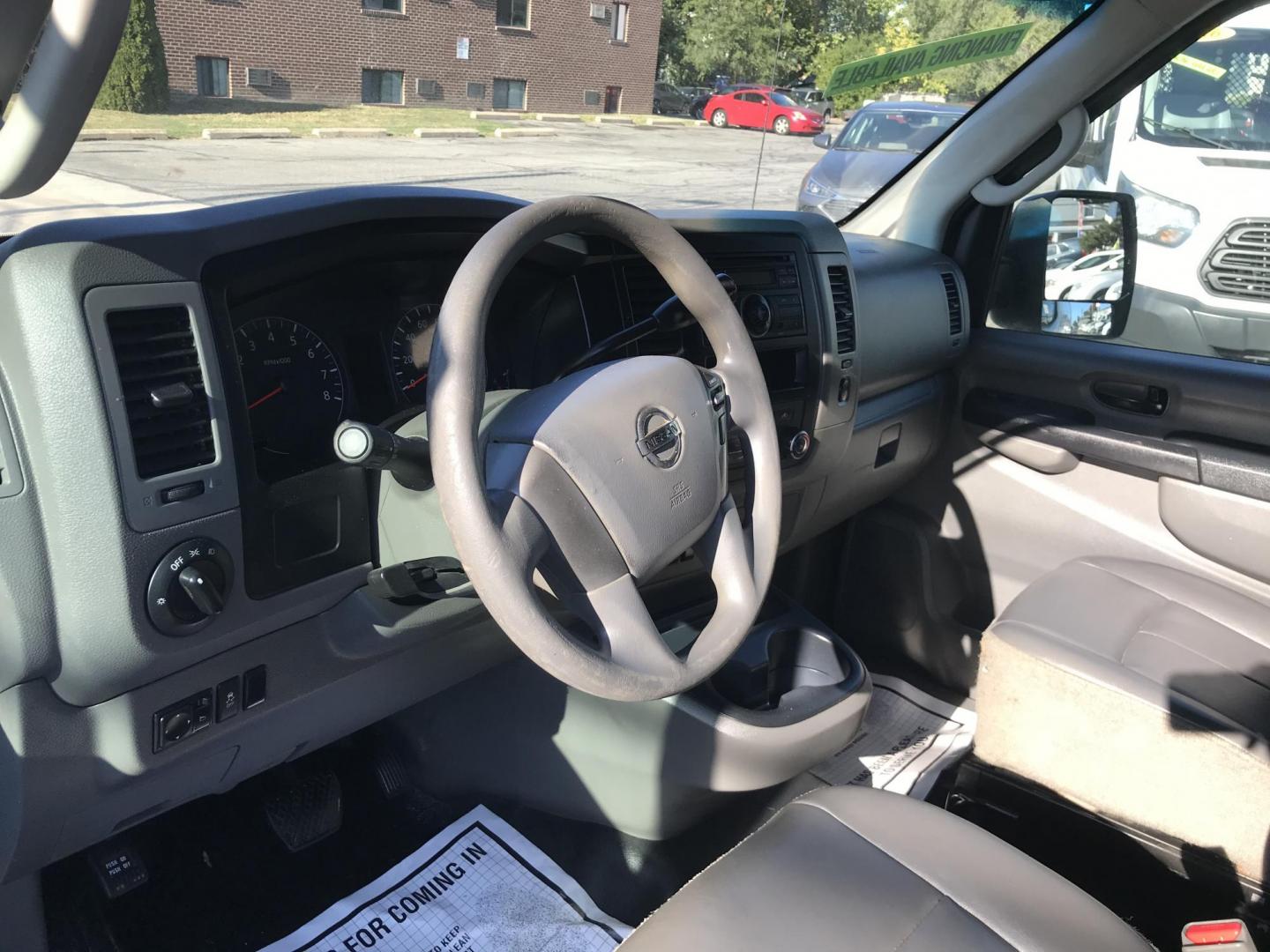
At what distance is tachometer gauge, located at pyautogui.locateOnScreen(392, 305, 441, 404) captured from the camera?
1.72 m

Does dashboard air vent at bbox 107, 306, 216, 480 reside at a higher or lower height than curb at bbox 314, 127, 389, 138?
lower

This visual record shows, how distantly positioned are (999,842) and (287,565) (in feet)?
3.49

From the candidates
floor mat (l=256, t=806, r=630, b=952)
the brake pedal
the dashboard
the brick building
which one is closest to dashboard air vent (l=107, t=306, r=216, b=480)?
the dashboard

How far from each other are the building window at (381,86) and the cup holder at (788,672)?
1.18 metres

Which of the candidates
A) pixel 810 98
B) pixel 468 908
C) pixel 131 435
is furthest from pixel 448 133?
pixel 468 908

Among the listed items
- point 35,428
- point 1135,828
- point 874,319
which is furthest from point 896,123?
point 35,428

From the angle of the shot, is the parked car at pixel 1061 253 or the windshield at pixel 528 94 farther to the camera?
the parked car at pixel 1061 253

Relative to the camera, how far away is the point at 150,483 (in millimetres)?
1304

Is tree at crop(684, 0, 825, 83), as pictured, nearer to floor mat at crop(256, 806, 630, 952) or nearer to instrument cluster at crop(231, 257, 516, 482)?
instrument cluster at crop(231, 257, 516, 482)

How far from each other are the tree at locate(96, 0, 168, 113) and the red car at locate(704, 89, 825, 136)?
0.97 metres

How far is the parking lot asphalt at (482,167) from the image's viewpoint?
5.08 feet

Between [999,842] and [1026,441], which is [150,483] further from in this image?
[1026,441]

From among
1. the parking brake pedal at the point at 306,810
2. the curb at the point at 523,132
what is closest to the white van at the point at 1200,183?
the curb at the point at 523,132

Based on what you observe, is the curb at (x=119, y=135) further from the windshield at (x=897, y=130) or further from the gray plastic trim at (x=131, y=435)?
the windshield at (x=897, y=130)
